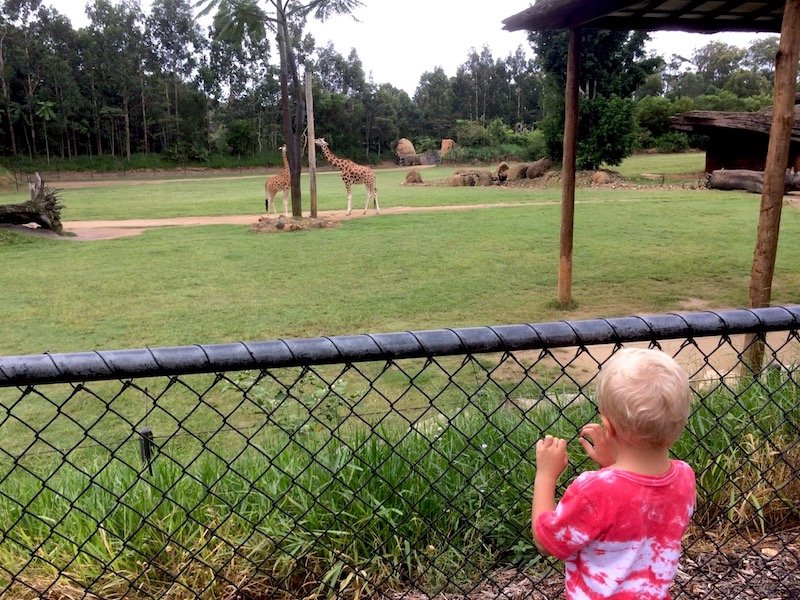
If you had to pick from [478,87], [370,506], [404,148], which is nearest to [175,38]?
[404,148]

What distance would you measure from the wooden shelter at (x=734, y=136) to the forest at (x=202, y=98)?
39.6 ft

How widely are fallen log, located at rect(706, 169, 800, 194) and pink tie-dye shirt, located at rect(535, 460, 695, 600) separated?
1921 centimetres

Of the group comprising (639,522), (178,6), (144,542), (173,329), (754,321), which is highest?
(178,6)

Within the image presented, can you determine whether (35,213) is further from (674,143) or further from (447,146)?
(447,146)

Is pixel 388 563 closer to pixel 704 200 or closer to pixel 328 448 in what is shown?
pixel 328 448

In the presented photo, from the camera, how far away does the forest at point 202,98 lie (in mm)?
42469

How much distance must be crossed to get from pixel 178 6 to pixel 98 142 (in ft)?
45.6

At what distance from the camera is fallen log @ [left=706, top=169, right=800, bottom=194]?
18084 mm

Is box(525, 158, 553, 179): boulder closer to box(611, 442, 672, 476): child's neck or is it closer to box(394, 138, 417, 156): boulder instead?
box(394, 138, 417, 156): boulder

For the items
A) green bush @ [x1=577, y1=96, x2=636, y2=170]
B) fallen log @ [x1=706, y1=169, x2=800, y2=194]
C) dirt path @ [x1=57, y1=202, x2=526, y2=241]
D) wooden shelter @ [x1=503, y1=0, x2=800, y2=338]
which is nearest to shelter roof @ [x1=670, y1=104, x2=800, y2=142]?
fallen log @ [x1=706, y1=169, x2=800, y2=194]

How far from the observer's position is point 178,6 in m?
52.4

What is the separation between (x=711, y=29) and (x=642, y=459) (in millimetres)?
7470

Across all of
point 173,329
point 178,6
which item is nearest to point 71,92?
point 178,6

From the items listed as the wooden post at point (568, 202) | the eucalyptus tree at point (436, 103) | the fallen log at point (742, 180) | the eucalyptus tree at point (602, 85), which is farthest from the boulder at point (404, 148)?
the wooden post at point (568, 202)
